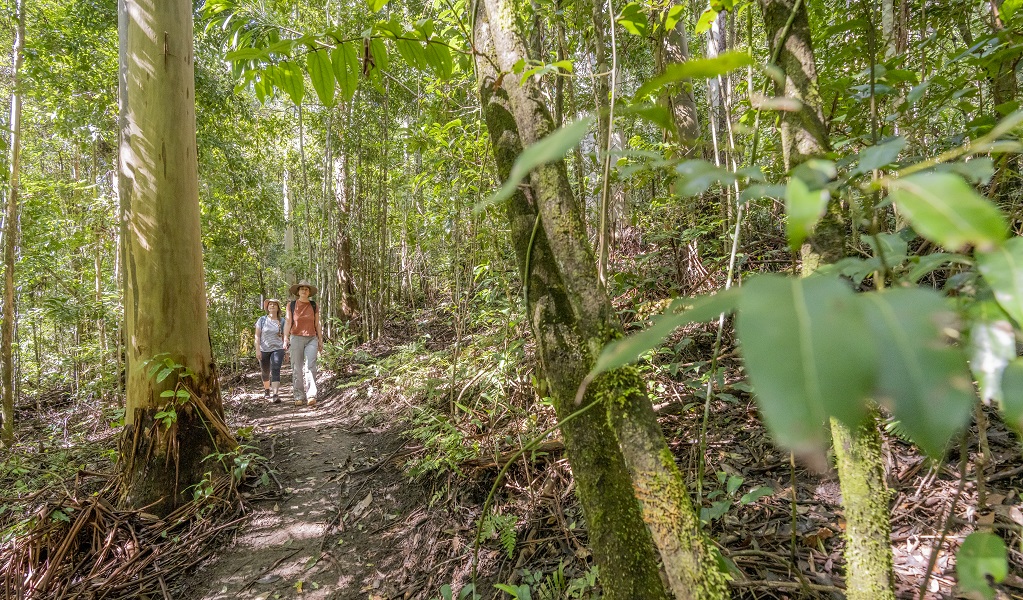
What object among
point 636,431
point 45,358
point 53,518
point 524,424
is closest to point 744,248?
point 524,424

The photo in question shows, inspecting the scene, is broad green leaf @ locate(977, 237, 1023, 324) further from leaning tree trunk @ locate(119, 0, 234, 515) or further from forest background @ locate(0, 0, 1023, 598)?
leaning tree trunk @ locate(119, 0, 234, 515)

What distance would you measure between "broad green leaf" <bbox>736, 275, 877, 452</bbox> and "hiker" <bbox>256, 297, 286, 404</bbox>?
677 centimetres

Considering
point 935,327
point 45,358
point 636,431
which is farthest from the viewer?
point 45,358

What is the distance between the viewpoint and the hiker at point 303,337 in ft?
18.5

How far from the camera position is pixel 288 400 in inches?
240

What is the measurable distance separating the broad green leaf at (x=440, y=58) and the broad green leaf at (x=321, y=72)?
0.31 metres

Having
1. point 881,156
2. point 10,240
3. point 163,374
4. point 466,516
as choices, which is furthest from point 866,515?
point 10,240

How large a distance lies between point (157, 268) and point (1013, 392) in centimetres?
397

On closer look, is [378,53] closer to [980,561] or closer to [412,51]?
[412,51]

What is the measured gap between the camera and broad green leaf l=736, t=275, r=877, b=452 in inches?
10.7

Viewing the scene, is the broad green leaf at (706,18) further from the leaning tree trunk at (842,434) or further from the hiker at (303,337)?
the hiker at (303,337)

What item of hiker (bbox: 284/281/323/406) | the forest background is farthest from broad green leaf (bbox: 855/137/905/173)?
hiker (bbox: 284/281/323/406)

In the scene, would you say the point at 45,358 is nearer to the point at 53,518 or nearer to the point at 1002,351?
the point at 53,518

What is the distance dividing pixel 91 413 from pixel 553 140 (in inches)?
354
